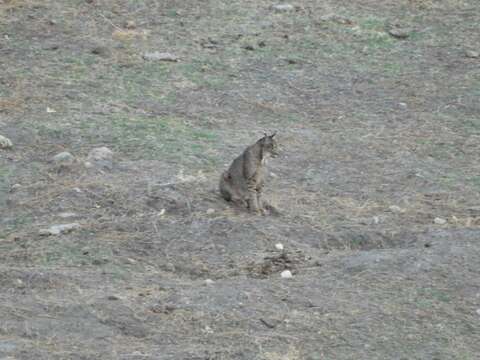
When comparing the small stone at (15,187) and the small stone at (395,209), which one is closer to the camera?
the small stone at (395,209)

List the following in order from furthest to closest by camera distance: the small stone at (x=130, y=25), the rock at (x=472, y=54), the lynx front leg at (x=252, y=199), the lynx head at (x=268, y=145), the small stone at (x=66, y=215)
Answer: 1. the small stone at (x=130, y=25)
2. the rock at (x=472, y=54)
3. the lynx head at (x=268, y=145)
4. the lynx front leg at (x=252, y=199)
5. the small stone at (x=66, y=215)

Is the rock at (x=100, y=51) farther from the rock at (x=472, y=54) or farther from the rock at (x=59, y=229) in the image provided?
the rock at (x=59, y=229)

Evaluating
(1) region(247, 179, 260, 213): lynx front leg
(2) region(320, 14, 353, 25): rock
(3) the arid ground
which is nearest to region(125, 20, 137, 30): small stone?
(3) the arid ground

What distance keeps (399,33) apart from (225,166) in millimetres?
4078

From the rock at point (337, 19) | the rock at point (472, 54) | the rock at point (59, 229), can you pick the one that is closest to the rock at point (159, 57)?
the rock at point (337, 19)

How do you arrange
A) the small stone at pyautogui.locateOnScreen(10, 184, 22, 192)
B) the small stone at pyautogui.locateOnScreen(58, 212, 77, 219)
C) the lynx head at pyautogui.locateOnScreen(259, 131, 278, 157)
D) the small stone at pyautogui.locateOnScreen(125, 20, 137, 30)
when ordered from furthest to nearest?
the small stone at pyautogui.locateOnScreen(125, 20, 137, 30) < the small stone at pyautogui.locateOnScreen(10, 184, 22, 192) < the lynx head at pyautogui.locateOnScreen(259, 131, 278, 157) < the small stone at pyautogui.locateOnScreen(58, 212, 77, 219)

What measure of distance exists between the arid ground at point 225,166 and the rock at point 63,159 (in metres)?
0.08

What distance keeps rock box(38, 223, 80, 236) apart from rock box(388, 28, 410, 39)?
5.81 metres

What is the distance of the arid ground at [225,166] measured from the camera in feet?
21.8

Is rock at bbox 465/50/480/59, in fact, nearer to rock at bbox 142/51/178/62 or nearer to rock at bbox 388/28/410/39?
rock at bbox 388/28/410/39

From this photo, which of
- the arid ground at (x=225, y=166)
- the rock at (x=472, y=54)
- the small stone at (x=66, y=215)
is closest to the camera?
the arid ground at (x=225, y=166)

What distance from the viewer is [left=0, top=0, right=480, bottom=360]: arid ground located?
664 cm

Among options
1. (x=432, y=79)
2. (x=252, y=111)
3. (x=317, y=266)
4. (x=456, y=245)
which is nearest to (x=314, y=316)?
(x=317, y=266)

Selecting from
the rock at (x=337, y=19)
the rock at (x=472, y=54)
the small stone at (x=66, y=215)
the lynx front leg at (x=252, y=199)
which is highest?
the lynx front leg at (x=252, y=199)
